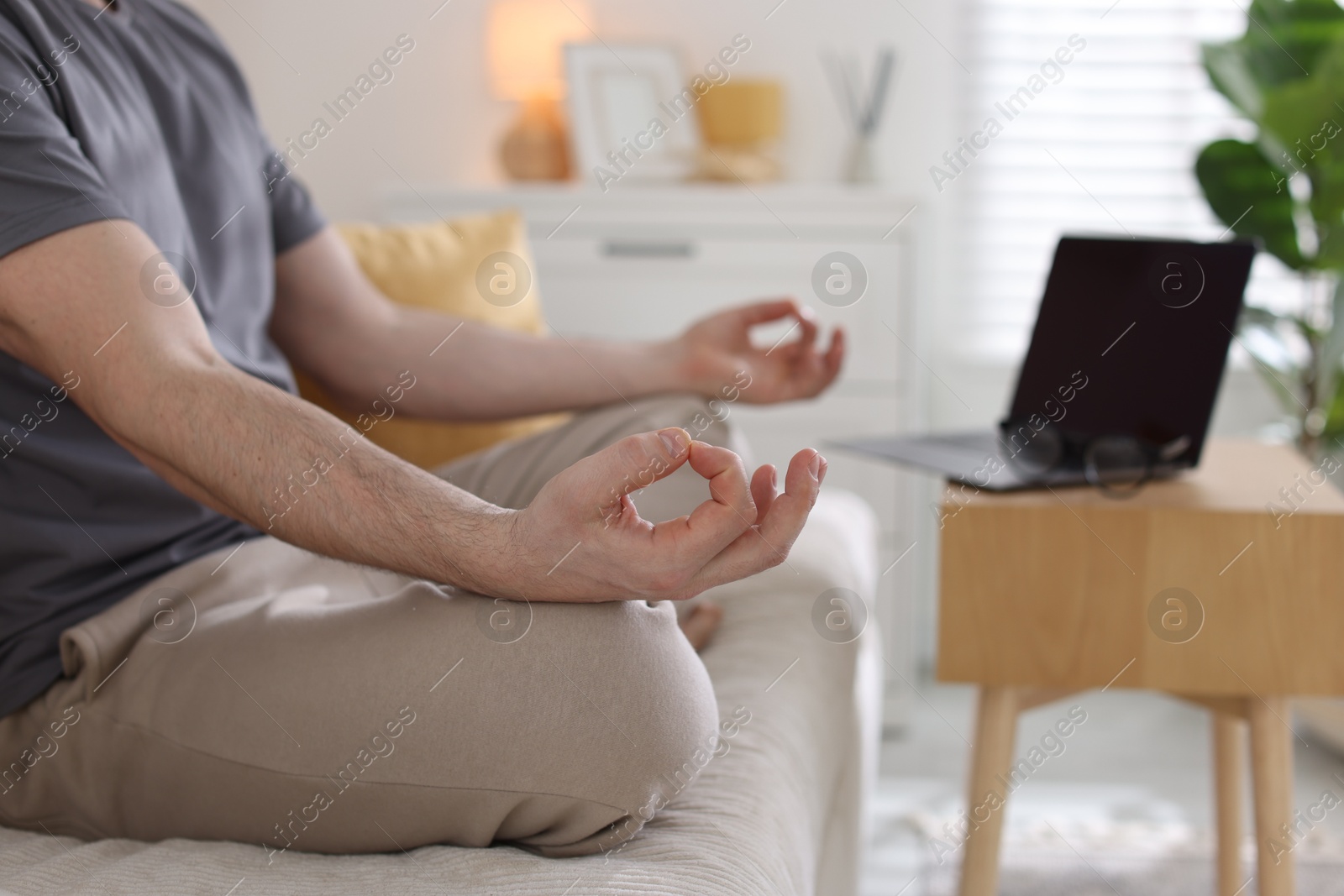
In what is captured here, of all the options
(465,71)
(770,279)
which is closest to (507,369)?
(770,279)

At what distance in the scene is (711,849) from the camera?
669mm

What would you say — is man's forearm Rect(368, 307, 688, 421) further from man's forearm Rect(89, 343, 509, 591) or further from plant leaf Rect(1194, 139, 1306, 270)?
plant leaf Rect(1194, 139, 1306, 270)

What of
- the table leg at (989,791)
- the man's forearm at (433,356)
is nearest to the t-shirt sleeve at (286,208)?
the man's forearm at (433,356)

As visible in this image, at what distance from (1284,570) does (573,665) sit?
0.66 metres

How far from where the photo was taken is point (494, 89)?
2.44m

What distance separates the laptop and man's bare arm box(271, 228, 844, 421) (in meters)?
0.20

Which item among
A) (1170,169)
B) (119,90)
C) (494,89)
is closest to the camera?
(119,90)

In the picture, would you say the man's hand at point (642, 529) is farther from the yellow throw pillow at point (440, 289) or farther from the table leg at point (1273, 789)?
the yellow throw pillow at point (440, 289)

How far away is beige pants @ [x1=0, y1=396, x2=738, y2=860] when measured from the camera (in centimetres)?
65

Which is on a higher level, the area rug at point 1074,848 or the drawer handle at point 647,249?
the drawer handle at point 647,249

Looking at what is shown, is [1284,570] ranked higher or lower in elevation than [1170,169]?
higher

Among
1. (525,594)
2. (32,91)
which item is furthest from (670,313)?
(525,594)

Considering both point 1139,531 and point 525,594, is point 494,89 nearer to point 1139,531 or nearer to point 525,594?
point 1139,531

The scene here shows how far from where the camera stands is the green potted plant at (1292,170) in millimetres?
1690
